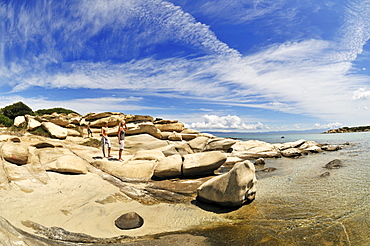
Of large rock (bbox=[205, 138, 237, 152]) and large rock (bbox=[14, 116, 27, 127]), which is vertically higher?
large rock (bbox=[14, 116, 27, 127])

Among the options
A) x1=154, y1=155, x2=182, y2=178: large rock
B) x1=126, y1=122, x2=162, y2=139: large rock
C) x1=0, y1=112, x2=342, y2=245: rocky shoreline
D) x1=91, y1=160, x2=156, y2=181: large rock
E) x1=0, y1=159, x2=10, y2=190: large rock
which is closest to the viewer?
x1=0, y1=112, x2=342, y2=245: rocky shoreline

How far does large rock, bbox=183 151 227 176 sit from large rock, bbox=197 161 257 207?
3.77m

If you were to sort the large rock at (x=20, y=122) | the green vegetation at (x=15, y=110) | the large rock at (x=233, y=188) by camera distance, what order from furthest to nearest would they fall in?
the green vegetation at (x=15, y=110), the large rock at (x=20, y=122), the large rock at (x=233, y=188)

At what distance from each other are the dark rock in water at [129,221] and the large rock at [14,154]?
692cm

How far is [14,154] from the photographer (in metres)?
10.5

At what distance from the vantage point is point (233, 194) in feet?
28.2

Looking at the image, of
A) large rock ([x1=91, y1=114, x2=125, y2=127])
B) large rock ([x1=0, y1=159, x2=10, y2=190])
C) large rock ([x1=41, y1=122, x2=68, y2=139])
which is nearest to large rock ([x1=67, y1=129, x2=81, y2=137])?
large rock ([x1=41, y1=122, x2=68, y2=139])

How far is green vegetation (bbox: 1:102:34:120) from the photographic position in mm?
36625

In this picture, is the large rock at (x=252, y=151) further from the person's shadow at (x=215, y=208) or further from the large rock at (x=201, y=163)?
the person's shadow at (x=215, y=208)

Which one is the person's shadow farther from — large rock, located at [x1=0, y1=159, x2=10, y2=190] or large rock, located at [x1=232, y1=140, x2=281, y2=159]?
large rock, located at [x1=232, y1=140, x2=281, y2=159]

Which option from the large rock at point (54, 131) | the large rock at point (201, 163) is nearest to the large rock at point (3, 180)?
the large rock at point (201, 163)

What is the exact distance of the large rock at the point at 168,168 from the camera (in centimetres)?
1308

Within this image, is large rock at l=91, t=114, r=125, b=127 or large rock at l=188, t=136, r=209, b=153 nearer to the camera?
large rock at l=188, t=136, r=209, b=153

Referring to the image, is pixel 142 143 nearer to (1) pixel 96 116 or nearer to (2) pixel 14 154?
(1) pixel 96 116
